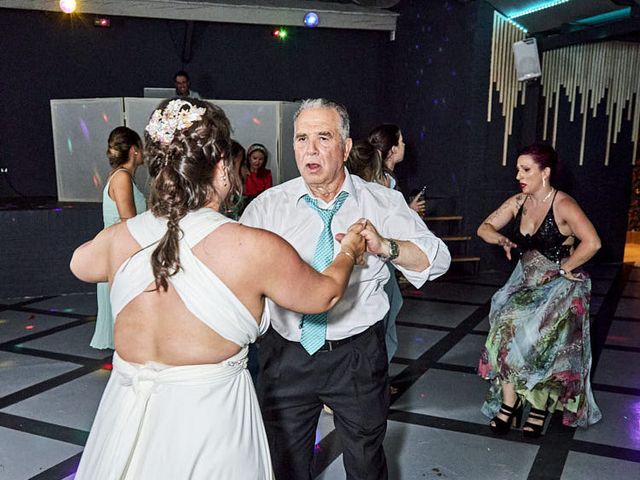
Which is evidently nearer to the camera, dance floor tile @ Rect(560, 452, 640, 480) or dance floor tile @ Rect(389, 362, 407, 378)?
dance floor tile @ Rect(560, 452, 640, 480)

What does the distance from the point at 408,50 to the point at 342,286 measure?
7.54 meters

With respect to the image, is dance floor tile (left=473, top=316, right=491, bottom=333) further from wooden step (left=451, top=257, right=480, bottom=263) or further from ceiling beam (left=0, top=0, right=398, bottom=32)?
ceiling beam (left=0, top=0, right=398, bottom=32)

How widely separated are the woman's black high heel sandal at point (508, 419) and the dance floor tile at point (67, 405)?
2107 mm

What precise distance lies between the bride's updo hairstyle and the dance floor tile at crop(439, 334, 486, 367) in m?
3.22

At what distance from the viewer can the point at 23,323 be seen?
5.11 m

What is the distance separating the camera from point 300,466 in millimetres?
2020

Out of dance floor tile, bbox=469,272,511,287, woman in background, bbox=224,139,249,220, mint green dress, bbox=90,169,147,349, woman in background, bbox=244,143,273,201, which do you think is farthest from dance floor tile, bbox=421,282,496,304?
woman in background, bbox=224,139,249,220

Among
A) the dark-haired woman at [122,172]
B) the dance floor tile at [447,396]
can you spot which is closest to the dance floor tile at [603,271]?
the dance floor tile at [447,396]

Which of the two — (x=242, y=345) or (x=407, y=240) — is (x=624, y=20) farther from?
(x=242, y=345)

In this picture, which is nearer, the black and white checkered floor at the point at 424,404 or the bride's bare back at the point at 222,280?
the bride's bare back at the point at 222,280

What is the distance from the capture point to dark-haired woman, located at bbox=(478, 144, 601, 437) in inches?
121

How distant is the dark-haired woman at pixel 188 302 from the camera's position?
137cm

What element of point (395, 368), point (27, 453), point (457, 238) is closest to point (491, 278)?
point (457, 238)

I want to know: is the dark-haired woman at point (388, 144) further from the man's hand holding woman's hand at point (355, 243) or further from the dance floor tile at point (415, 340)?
the man's hand holding woman's hand at point (355, 243)
